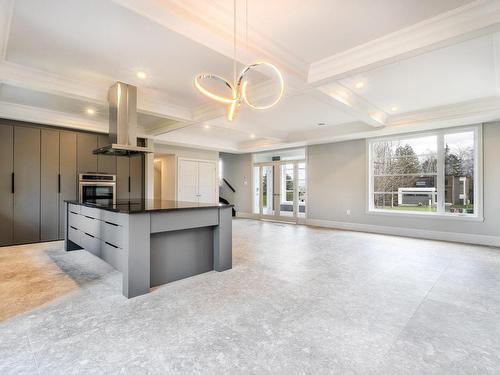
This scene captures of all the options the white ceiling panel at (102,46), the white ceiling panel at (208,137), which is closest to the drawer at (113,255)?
the white ceiling panel at (102,46)

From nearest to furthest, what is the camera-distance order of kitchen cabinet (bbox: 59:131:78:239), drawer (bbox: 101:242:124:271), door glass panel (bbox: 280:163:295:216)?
drawer (bbox: 101:242:124:271), kitchen cabinet (bbox: 59:131:78:239), door glass panel (bbox: 280:163:295:216)

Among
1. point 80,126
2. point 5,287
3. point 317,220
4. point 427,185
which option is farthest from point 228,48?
point 317,220

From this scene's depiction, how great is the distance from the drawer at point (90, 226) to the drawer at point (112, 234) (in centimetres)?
16

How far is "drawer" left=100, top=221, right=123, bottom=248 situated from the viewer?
2.84 meters

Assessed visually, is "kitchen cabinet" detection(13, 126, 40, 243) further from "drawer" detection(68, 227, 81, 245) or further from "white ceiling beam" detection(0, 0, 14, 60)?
"white ceiling beam" detection(0, 0, 14, 60)

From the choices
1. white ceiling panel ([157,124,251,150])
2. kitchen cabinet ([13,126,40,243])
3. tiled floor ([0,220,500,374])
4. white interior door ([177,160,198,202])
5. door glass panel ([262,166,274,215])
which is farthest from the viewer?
door glass panel ([262,166,274,215])

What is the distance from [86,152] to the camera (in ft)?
19.0

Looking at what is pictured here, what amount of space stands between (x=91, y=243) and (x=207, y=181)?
5.55 meters

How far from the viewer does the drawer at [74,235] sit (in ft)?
13.3

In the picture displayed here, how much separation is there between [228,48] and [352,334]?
9.25 ft

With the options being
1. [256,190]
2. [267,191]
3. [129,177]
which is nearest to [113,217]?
[129,177]

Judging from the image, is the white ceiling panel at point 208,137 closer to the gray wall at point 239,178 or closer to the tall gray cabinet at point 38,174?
the gray wall at point 239,178

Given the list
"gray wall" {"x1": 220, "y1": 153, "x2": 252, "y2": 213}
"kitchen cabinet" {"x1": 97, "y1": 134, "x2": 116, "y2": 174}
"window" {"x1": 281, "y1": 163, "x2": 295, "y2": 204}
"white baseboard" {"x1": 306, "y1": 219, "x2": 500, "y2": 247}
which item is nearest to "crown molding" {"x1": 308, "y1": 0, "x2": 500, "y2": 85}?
"white baseboard" {"x1": 306, "y1": 219, "x2": 500, "y2": 247}

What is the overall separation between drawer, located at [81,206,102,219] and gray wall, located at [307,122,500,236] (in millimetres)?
5884
